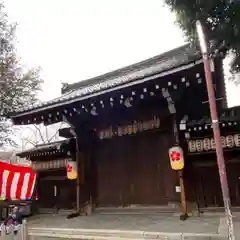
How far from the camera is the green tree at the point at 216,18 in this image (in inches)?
324

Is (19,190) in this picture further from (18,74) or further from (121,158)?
(18,74)

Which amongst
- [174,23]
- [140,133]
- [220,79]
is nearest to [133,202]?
[140,133]

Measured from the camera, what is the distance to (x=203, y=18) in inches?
337

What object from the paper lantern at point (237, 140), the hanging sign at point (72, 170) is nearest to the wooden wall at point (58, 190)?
the hanging sign at point (72, 170)

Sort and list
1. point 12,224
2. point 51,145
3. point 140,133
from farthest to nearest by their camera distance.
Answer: point 51,145 < point 140,133 < point 12,224

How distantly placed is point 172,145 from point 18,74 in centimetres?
895

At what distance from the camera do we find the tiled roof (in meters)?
8.76

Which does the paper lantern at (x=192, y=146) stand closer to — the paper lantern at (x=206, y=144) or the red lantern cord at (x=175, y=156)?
the paper lantern at (x=206, y=144)

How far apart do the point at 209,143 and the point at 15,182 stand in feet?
21.7

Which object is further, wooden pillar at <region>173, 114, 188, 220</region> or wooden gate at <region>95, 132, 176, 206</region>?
wooden gate at <region>95, 132, 176, 206</region>

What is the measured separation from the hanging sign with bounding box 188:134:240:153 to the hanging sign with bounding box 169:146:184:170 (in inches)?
18.2

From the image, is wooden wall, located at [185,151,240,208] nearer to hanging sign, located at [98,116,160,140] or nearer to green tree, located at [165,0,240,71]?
hanging sign, located at [98,116,160,140]

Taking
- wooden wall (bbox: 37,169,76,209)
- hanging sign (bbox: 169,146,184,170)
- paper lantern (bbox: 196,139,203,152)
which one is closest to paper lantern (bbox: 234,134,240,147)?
paper lantern (bbox: 196,139,203,152)

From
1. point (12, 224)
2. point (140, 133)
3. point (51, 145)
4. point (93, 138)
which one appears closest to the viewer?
point (12, 224)
